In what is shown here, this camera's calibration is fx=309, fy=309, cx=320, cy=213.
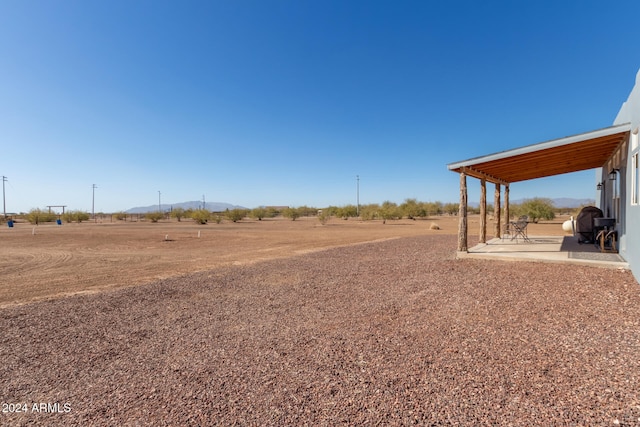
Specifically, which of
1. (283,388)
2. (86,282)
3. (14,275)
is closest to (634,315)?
(283,388)

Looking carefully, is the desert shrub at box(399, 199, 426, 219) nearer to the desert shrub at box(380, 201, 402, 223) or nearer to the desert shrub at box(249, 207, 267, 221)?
the desert shrub at box(380, 201, 402, 223)

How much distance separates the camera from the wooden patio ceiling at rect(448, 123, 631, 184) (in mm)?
7422

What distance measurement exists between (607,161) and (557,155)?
3770 mm

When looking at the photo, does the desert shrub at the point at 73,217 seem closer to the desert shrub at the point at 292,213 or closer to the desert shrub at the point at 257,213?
the desert shrub at the point at 257,213

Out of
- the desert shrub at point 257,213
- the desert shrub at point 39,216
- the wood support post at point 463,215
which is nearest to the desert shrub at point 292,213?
the desert shrub at point 257,213

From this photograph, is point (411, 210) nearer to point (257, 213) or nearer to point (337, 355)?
point (257, 213)

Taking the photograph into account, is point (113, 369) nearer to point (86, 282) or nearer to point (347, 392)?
point (347, 392)

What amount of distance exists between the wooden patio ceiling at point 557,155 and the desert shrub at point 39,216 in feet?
193

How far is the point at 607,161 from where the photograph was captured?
11.4 m

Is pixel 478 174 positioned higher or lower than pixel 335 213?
higher

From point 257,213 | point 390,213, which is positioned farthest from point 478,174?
point 257,213

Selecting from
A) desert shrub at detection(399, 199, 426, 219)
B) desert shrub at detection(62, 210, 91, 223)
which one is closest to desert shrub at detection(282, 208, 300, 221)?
desert shrub at detection(399, 199, 426, 219)

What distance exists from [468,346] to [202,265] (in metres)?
8.87

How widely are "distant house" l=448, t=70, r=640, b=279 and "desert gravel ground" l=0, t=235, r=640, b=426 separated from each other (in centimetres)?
145
